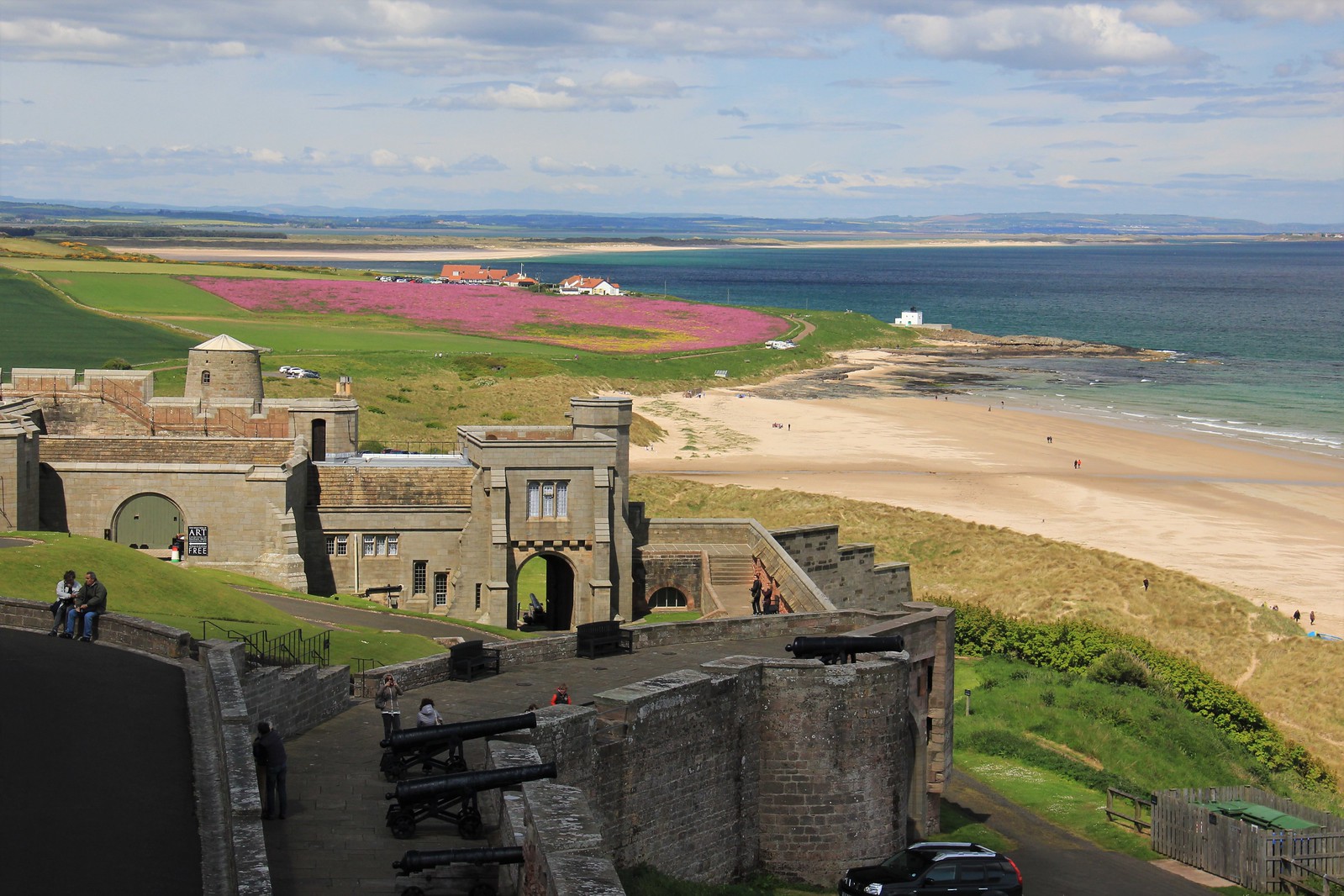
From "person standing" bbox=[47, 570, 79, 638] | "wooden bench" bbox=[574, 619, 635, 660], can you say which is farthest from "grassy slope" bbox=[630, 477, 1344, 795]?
"person standing" bbox=[47, 570, 79, 638]

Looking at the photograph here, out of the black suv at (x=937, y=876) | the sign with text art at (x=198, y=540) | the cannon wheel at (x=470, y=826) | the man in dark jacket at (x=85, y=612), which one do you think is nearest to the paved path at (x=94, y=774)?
the man in dark jacket at (x=85, y=612)

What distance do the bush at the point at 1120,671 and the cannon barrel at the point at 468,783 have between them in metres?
29.5

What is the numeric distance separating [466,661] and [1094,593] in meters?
32.2

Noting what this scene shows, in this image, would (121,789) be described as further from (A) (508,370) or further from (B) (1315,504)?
(A) (508,370)

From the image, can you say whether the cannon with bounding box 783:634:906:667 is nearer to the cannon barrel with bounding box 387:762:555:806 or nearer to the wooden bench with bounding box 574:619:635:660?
the wooden bench with bounding box 574:619:635:660

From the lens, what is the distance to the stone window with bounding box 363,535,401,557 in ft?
147

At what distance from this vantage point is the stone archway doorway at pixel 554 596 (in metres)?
45.5

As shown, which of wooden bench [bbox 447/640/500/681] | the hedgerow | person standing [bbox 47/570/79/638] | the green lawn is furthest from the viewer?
the green lawn

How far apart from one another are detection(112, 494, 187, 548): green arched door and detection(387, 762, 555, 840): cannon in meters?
26.2

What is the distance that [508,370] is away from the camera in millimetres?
109875

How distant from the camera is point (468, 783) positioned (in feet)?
57.3

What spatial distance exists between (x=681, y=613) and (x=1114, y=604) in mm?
16527

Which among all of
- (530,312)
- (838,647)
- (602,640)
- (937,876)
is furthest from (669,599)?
(530,312)

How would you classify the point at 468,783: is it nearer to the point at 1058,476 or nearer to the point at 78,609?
the point at 78,609
